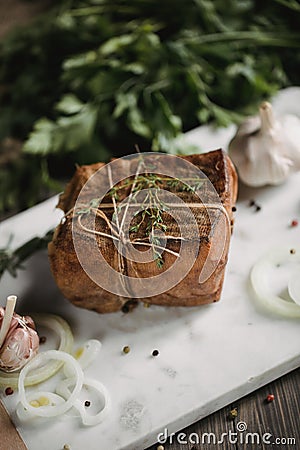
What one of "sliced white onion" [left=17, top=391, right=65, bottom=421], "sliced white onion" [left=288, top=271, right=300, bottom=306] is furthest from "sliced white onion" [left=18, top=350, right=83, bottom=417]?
"sliced white onion" [left=288, top=271, right=300, bottom=306]

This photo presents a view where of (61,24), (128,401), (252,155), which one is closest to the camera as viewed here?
(128,401)

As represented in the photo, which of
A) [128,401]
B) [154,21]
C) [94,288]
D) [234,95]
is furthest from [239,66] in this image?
[128,401]

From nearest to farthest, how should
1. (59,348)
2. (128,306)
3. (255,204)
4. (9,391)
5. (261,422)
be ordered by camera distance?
(261,422)
(9,391)
(59,348)
(128,306)
(255,204)

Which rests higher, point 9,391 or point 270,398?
point 9,391

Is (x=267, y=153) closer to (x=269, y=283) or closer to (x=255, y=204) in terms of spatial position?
(x=255, y=204)

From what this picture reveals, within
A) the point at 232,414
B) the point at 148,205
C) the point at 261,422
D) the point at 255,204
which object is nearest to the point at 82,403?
the point at 232,414

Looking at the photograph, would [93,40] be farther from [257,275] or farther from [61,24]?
[257,275]
